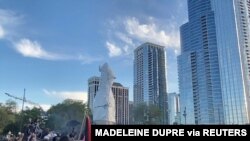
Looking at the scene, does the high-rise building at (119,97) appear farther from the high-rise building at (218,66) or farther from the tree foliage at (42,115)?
the tree foliage at (42,115)

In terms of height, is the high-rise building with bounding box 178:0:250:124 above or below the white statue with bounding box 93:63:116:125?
above

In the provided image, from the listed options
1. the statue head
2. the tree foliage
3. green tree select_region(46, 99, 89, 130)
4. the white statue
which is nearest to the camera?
the white statue

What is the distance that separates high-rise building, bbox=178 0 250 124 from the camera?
141125mm

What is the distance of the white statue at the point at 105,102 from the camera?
143 feet

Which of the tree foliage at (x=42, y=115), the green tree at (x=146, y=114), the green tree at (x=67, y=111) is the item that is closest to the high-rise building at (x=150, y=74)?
the green tree at (x=146, y=114)

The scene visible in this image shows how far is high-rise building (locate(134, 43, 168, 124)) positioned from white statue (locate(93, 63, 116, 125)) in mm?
123563

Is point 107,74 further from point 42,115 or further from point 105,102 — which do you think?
point 42,115

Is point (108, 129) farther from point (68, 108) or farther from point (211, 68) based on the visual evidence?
point (211, 68)

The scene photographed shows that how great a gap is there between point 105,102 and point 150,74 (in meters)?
134

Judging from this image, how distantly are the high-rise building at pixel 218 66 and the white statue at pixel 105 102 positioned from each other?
93522 mm

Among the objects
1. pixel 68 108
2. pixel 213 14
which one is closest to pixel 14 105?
pixel 68 108

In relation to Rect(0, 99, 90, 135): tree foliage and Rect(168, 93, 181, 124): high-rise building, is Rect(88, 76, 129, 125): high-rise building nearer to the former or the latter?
Rect(168, 93, 181, 124): high-rise building

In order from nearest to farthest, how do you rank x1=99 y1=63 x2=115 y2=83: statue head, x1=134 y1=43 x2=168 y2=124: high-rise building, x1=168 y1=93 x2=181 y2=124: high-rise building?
x1=99 y1=63 x2=115 y2=83: statue head
x1=168 y1=93 x2=181 y2=124: high-rise building
x1=134 y1=43 x2=168 y2=124: high-rise building

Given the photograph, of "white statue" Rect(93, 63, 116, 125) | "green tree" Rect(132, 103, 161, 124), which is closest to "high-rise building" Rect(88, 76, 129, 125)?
"green tree" Rect(132, 103, 161, 124)
